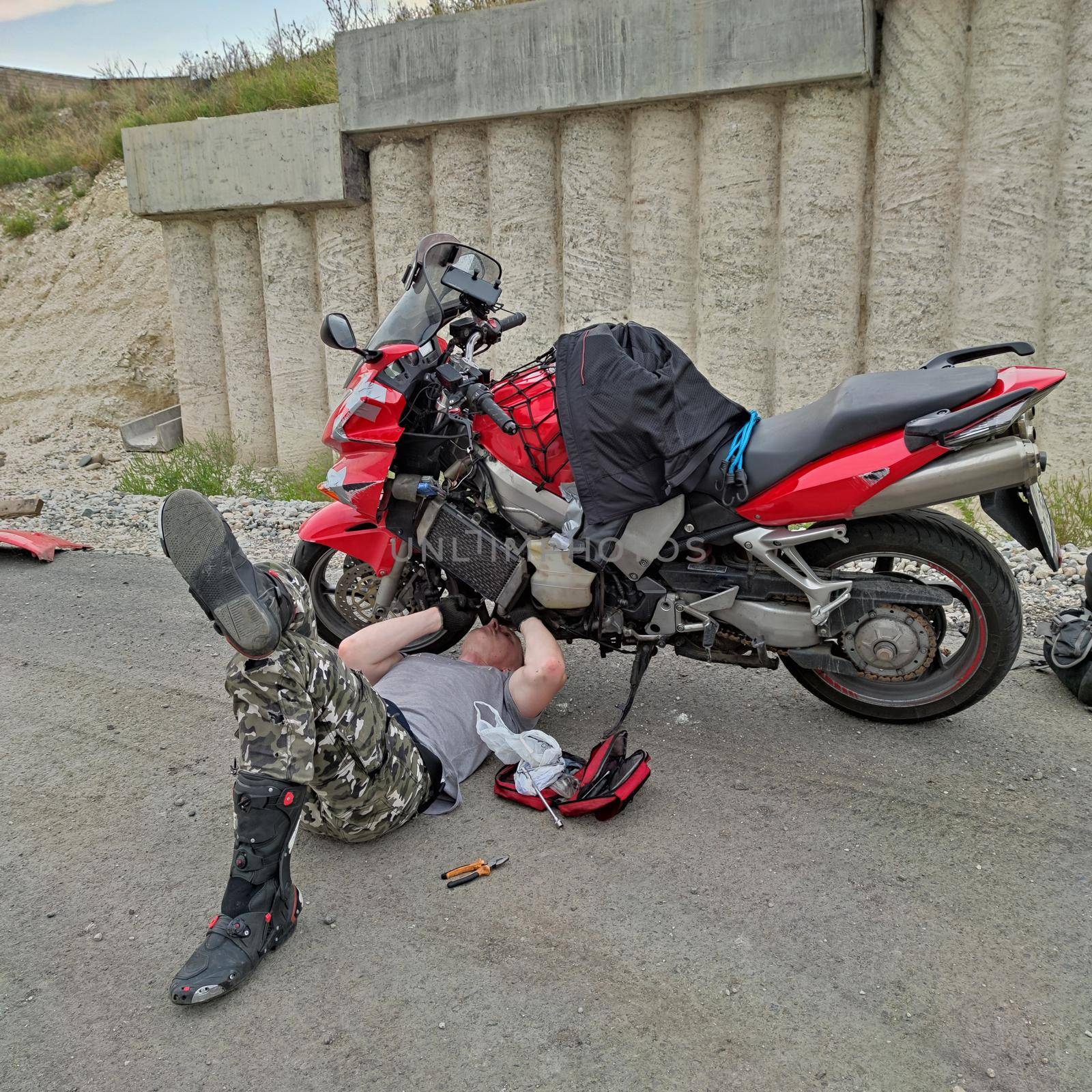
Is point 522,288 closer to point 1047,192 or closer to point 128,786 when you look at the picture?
point 1047,192

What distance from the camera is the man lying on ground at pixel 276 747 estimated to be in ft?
8.11

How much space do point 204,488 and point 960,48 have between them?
21.4 ft

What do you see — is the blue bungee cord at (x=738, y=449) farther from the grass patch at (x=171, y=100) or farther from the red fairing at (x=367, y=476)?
the grass patch at (x=171, y=100)

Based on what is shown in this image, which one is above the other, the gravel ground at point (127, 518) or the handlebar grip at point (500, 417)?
the handlebar grip at point (500, 417)

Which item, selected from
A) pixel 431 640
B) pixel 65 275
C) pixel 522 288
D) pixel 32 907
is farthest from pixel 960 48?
pixel 65 275

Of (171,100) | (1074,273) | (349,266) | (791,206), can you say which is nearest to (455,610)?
(791,206)

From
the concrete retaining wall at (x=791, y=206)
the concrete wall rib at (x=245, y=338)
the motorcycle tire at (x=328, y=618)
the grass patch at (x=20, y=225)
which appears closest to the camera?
the motorcycle tire at (x=328, y=618)

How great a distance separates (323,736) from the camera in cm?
267

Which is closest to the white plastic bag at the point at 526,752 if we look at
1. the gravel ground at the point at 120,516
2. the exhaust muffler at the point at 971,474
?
the exhaust muffler at the point at 971,474

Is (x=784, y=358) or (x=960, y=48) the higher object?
(x=960, y=48)

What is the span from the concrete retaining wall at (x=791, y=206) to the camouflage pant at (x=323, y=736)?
4.46 meters

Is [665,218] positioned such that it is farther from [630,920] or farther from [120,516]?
[630,920]

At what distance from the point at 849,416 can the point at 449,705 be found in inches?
66.2

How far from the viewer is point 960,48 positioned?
571cm
